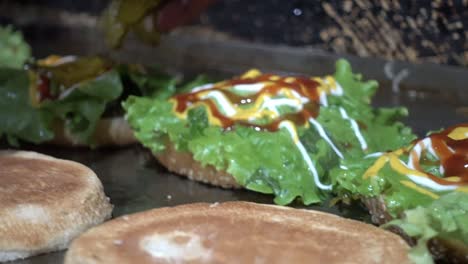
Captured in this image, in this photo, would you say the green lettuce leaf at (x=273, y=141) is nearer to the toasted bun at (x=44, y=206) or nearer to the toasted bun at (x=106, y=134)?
the toasted bun at (x=106, y=134)

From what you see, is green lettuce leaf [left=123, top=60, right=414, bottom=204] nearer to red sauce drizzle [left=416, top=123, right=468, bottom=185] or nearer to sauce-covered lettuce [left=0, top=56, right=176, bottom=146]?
sauce-covered lettuce [left=0, top=56, right=176, bottom=146]

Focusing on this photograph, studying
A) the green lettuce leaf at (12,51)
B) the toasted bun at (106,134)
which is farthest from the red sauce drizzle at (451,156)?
the green lettuce leaf at (12,51)

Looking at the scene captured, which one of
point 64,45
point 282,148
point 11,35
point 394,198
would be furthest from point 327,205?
point 64,45

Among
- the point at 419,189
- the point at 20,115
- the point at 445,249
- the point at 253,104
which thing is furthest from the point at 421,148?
the point at 20,115

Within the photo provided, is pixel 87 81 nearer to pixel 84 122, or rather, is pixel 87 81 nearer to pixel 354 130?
pixel 84 122

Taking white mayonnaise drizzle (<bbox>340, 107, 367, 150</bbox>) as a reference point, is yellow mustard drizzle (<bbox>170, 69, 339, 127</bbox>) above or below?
above

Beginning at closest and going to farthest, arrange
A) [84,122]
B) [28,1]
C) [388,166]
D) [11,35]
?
1. [388,166]
2. [84,122]
3. [11,35]
4. [28,1]

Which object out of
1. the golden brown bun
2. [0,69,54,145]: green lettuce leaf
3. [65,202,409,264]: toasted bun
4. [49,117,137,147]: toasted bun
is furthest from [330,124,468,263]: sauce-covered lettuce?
[0,69,54,145]: green lettuce leaf
